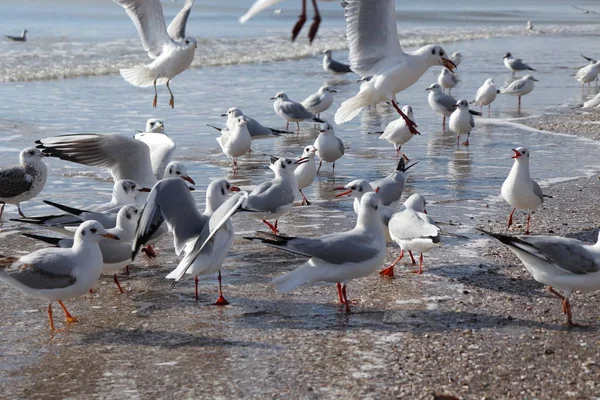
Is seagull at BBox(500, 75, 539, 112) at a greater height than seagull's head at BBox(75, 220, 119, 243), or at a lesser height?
lesser

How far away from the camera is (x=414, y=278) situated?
630 cm

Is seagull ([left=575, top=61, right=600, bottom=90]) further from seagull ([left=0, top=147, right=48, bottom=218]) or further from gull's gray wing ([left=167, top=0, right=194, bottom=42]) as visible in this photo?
seagull ([left=0, top=147, right=48, bottom=218])

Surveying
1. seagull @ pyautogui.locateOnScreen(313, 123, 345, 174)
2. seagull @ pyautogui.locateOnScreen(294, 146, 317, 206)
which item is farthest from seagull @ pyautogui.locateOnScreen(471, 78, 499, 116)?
seagull @ pyautogui.locateOnScreen(294, 146, 317, 206)

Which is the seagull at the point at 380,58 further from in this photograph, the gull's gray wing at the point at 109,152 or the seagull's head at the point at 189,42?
the gull's gray wing at the point at 109,152

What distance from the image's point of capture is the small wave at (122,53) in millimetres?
19891

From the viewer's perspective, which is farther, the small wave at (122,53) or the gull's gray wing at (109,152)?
the small wave at (122,53)

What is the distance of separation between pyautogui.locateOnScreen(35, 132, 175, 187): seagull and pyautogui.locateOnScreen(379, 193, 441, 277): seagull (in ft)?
7.21

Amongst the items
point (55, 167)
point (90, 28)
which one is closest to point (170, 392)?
point (55, 167)

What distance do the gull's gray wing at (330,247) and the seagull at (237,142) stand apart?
489 cm

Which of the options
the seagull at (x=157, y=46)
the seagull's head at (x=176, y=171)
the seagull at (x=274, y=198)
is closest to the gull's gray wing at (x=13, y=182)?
the seagull's head at (x=176, y=171)

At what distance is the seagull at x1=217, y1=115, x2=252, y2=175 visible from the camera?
411 inches

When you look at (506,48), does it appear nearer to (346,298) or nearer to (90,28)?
(90,28)

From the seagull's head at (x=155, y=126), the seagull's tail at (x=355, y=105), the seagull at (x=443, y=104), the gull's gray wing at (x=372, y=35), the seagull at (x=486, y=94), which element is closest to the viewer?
the gull's gray wing at (x=372, y=35)

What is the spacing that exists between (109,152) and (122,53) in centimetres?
1696
